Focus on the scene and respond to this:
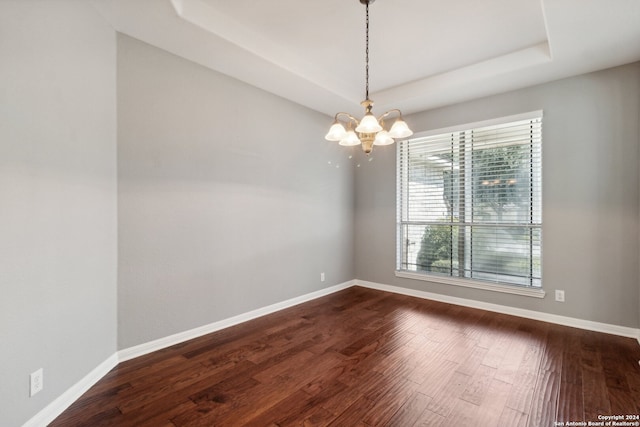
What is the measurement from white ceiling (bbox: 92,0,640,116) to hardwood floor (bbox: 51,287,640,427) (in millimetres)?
2801

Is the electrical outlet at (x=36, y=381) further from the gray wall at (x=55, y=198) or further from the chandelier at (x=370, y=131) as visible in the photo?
the chandelier at (x=370, y=131)

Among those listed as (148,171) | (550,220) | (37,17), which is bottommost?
(550,220)

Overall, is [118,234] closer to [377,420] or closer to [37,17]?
[37,17]

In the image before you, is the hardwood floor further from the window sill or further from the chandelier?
the chandelier

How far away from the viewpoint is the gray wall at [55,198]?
1561 millimetres

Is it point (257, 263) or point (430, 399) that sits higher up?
point (257, 263)

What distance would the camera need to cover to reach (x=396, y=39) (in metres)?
2.86

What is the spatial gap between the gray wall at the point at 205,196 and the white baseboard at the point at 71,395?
0.22 metres

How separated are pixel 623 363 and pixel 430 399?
1835 mm

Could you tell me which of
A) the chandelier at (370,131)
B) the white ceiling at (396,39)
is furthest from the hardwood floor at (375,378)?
the white ceiling at (396,39)

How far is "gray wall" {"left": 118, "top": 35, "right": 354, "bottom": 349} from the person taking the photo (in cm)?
253

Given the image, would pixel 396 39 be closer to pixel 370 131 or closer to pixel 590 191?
pixel 370 131

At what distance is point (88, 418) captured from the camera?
5.86 ft

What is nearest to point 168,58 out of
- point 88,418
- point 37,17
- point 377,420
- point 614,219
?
point 37,17
